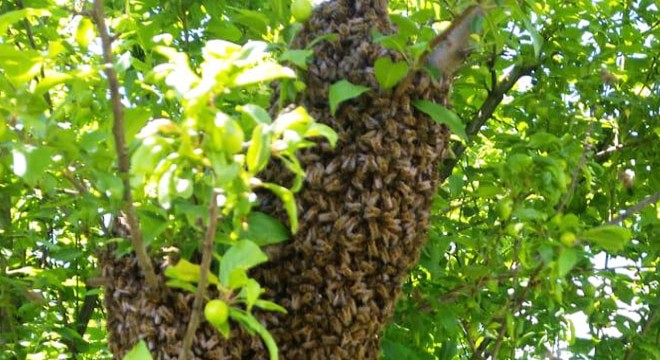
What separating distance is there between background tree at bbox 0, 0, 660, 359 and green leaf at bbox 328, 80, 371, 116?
0.08 m

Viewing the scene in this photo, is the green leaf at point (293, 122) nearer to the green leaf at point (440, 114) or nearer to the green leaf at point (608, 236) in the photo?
the green leaf at point (440, 114)

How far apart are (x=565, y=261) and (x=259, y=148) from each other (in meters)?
1.01

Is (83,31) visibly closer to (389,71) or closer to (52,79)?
(52,79)

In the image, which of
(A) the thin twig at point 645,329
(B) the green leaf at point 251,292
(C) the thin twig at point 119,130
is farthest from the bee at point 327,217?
(A) the thin twig at point 645,329

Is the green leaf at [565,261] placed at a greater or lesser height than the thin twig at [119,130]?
greater

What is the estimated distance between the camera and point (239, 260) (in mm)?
1471

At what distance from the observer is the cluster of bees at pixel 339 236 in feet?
6.27

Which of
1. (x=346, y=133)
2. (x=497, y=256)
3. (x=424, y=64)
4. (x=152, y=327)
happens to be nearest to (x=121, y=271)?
(x=152, y=327)

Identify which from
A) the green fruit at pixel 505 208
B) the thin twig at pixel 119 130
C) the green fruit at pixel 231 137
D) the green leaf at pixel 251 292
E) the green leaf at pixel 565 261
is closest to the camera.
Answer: the green fruit at pixel 231 137

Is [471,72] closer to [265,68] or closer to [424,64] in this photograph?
[424,64]

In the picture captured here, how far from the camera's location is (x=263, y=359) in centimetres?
191

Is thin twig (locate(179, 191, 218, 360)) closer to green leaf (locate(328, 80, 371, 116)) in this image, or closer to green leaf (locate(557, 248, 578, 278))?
green leaf (locate(328, 80, 371, 116))

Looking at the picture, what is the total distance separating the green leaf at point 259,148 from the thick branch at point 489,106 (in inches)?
63.7

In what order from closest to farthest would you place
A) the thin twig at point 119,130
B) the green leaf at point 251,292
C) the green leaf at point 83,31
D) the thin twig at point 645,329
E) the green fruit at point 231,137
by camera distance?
the green fruit at point 231,137
the green leaf at point 251,292
the thin twig at point 119,130
the green leaf at point 83,31
the thin twig at point 645,329
